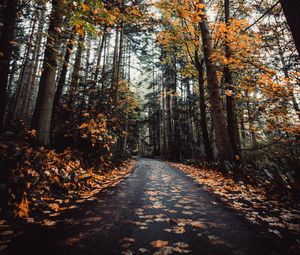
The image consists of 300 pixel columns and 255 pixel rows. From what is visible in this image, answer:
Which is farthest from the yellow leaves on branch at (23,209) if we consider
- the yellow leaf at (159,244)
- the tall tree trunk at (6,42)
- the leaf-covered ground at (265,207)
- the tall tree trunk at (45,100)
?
the leaf-covered ground at (265,207)

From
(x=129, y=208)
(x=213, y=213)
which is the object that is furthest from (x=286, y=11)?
(x=129, y=208)

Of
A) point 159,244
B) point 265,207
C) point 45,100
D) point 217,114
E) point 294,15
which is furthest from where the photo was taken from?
point 217,114

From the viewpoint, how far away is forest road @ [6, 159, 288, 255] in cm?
192

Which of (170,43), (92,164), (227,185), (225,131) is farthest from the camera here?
(170,43)

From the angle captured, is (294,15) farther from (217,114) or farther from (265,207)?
(217,114)

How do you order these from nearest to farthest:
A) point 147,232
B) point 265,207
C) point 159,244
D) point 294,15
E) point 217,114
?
point 159,244 < point 294,15 < point 147,232 < point 265,207 < point 217,114

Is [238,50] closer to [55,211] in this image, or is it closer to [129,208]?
[129,208]

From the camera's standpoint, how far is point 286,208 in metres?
3.26

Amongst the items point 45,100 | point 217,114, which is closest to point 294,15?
point 217,114

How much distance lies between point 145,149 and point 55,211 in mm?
41777

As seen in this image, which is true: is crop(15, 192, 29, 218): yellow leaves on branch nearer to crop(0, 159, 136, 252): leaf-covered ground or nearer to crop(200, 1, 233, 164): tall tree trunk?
crop(0, 159, 136, 252): leaf-covered ground

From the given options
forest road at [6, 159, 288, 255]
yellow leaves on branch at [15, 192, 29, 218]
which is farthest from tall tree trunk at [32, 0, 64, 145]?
forest road at [6, 159, 288, 255]

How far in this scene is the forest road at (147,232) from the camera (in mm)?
1924

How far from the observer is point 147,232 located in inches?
91.4
